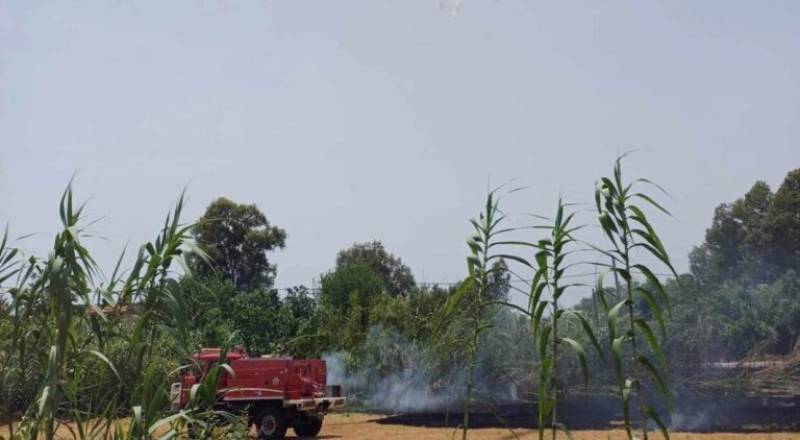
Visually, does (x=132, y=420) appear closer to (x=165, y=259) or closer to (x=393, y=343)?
(x=165, y=259)

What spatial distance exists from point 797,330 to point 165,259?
22302 millimetres

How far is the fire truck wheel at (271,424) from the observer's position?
1725 centimetres

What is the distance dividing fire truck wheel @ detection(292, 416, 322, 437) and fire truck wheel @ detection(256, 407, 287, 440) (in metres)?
0.90

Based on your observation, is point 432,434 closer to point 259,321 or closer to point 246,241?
point 259,321

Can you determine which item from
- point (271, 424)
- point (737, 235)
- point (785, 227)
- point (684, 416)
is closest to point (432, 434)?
point (271, 424)

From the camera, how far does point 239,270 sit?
124 feet

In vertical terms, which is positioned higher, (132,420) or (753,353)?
(753,353)

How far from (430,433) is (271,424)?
311 cm

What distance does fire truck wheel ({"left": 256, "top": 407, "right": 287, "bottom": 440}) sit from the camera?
17250mm

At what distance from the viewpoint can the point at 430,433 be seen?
18188 mm

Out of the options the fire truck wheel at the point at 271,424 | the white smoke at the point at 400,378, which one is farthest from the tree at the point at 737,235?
the fire truck wheel at the point at 271,424

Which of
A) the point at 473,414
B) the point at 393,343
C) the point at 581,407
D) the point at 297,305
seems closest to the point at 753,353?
the point at 581,407

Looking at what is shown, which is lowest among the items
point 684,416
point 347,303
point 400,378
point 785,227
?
point 684,416

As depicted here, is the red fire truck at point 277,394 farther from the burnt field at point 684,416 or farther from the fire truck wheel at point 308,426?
the burnt field at point 684,416
